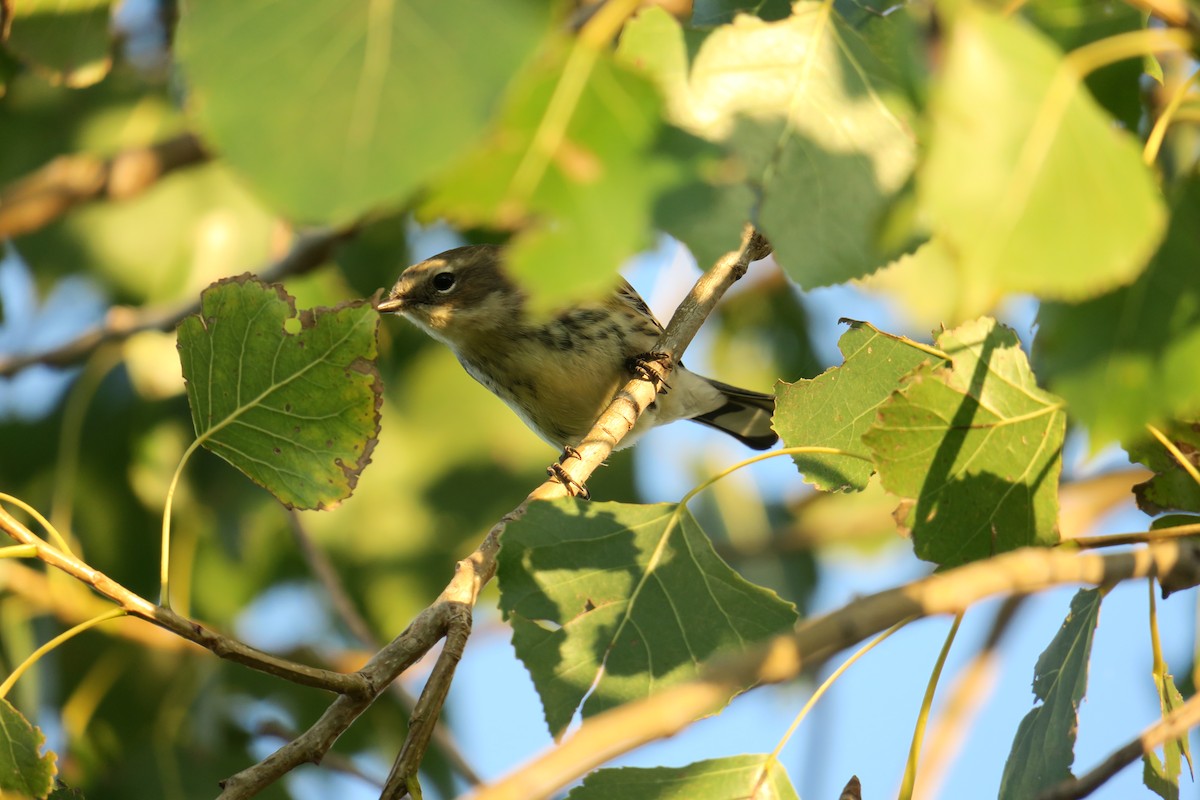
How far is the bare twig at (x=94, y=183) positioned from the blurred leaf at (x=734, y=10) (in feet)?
10.8

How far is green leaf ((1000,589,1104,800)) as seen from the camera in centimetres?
227

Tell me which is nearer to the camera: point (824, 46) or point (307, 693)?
point (824, 46)

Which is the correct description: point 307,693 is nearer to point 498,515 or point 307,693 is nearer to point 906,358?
point 498,515

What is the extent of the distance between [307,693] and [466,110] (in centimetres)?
497

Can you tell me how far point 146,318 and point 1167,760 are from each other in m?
4.52

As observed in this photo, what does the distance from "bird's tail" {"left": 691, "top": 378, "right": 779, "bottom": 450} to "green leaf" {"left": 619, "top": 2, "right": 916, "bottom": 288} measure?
13.6 feet

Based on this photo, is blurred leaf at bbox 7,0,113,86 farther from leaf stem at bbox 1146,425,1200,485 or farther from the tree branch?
leaf stem at bbox 1146,425,1200,485

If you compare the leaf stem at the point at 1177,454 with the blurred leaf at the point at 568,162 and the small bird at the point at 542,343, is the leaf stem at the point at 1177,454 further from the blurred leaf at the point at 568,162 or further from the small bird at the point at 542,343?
the small bird at the point at 542,343

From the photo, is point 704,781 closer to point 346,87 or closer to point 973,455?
point 973,455

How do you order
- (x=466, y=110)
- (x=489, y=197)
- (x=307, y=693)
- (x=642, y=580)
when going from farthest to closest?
1. (x=307, y=693)
2. (x=642, y=580)
3. (x=489, y=197)
4. (x=466, y=110)

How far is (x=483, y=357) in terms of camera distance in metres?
5.48

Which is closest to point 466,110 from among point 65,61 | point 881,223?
point 881,223

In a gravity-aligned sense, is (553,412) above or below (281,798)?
above

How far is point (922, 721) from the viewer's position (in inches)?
82.4
